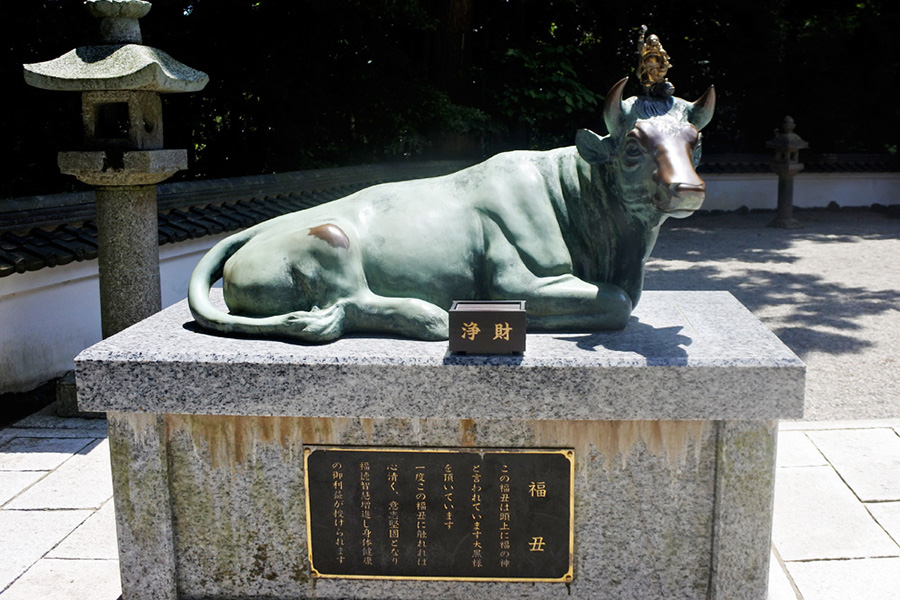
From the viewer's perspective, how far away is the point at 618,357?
2.80 metres

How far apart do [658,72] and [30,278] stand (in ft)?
15.0

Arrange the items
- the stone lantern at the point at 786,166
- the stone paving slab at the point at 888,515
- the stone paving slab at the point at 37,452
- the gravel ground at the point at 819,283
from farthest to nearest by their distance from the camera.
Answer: the stone lantern at the point at 786,166 < the gravel ground at the point at 819,283 < the stone paving slab at the point at 37,452 < the stone paving slab at the point at 888,515

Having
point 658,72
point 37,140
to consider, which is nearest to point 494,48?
point 37,140

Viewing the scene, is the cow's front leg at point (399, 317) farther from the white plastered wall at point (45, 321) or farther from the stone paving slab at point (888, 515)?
the white plastered wall at point (45, 321)

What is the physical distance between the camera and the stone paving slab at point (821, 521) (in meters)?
3.58

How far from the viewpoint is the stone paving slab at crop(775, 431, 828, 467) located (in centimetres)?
450

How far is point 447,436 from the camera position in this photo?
293cm

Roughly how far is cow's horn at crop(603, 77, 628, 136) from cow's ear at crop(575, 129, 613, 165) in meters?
0.05

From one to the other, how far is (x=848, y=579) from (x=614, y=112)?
6.77 feet

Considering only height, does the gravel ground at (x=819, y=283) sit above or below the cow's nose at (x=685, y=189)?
below

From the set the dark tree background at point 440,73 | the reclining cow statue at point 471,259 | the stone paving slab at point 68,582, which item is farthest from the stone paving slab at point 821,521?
the dark tree background at point 440,73

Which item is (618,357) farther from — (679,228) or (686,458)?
(679,228)

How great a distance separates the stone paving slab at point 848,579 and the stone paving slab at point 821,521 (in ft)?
0.22

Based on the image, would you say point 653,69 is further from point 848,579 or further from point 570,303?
point 848,579
